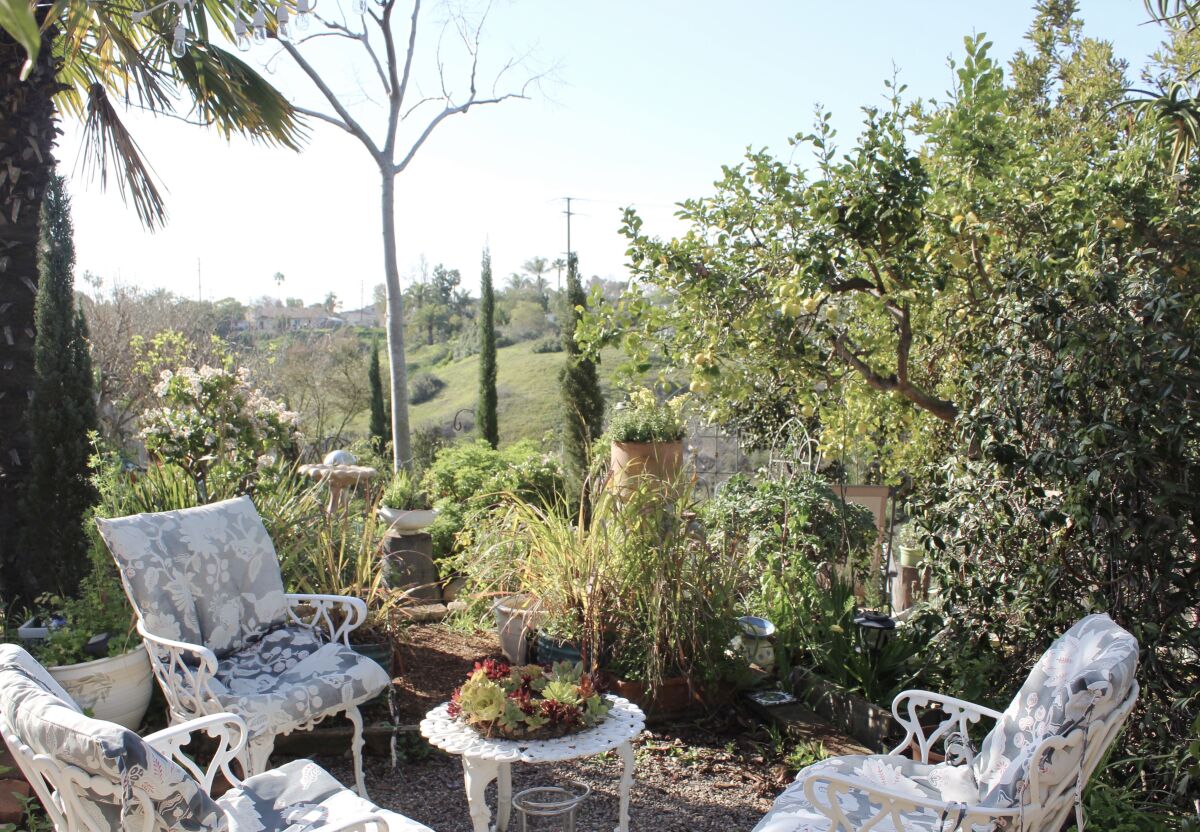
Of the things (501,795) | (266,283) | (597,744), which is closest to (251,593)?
(501,795)

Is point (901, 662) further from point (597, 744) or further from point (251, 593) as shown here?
point (251, 593)

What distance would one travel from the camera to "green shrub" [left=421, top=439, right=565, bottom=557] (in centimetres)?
667

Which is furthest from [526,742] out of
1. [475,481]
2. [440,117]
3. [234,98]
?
[440,117]

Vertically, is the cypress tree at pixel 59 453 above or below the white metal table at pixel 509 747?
above

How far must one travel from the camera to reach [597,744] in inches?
103

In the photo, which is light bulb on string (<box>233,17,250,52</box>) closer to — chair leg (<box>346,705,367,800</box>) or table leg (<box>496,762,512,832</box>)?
chair leg (<box>346,705,367,800</box>)

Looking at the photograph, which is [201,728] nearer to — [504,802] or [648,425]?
[504,802]

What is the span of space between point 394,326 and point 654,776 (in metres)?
7.40

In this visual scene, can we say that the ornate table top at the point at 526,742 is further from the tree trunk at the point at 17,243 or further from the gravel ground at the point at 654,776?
the tree trunk at the point at 17,243

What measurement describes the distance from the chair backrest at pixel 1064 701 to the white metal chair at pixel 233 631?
2.12 meters

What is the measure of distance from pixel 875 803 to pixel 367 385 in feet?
46.4

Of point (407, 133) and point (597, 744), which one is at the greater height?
point (407, 133)

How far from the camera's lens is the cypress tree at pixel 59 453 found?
184 inches

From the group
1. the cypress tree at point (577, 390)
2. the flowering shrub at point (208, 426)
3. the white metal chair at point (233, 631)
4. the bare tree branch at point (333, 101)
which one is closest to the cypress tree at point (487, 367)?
the cypress tree at point (577, 390)
